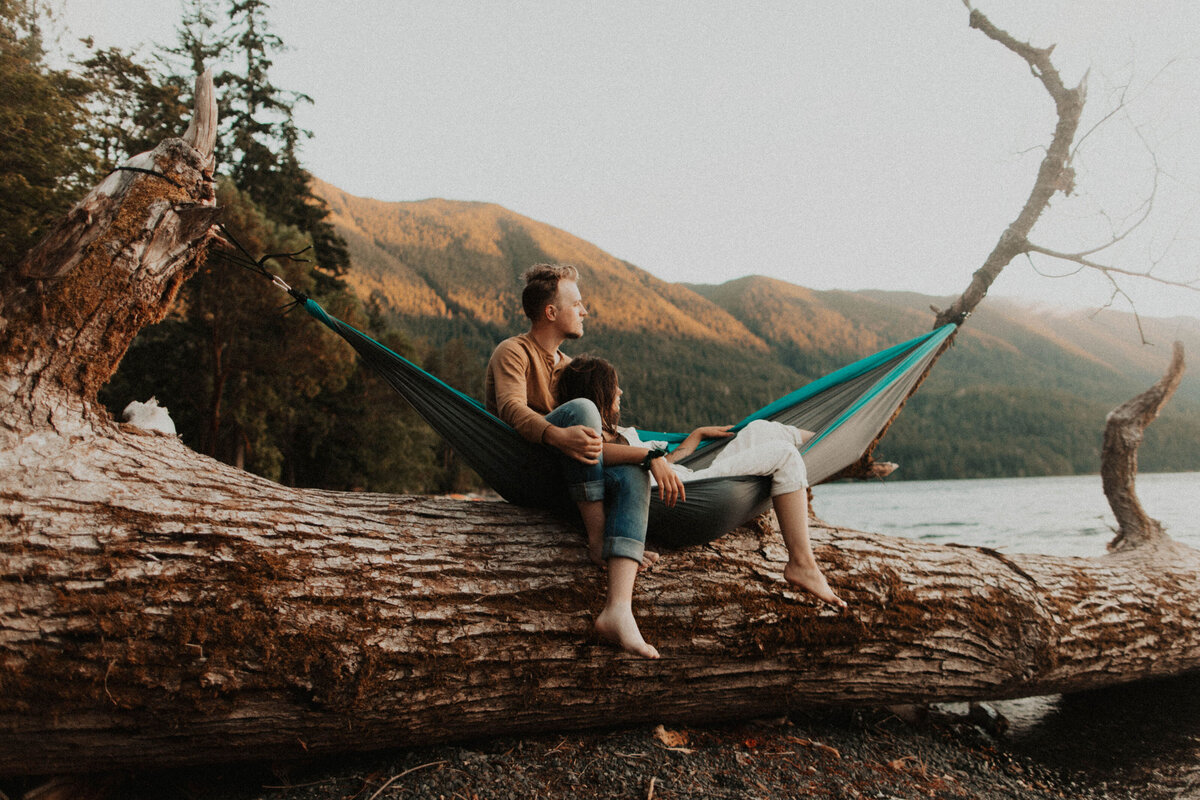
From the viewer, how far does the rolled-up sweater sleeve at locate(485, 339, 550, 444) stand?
185cm

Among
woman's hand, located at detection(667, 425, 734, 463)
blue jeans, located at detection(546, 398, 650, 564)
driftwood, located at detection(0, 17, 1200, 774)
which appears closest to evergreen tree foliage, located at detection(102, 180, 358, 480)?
driftwood, located at detection(0, 17, 1200, 774)

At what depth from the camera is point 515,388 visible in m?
1.96

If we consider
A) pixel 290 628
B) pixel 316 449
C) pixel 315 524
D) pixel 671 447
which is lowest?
pixel 316 449

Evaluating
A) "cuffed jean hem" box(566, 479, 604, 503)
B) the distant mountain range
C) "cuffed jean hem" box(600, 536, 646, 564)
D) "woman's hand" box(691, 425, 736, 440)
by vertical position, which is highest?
the distant mountain range

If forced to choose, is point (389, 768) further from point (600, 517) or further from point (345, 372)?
point (345, 372)

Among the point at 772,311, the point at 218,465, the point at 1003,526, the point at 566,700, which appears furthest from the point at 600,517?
the point at 772,311

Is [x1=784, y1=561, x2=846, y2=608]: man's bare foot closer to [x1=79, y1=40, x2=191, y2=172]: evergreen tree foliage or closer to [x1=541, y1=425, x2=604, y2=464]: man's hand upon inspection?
[x1=541, y1=425, x2=604, y2=464]: man's hand

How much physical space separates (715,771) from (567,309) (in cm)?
157

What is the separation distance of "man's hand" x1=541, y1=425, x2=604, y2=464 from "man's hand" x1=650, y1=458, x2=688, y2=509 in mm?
171

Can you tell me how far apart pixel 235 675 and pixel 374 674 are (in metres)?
0.34

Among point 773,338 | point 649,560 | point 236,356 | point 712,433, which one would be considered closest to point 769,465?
point 712,433

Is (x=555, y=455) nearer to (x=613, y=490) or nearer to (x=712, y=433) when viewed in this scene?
(x=613, y=490)

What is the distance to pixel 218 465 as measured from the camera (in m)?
2.01

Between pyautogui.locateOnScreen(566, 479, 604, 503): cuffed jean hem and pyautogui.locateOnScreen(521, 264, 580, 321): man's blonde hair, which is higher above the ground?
pyautogui.locateOnScreen(521, 264, 580, 321): man's blonde hair
